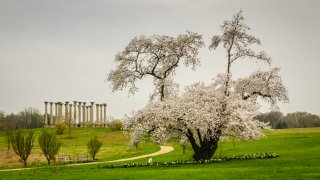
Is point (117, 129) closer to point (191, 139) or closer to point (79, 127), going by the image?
point (79, 127)

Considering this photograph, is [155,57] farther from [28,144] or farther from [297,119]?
[297,119]

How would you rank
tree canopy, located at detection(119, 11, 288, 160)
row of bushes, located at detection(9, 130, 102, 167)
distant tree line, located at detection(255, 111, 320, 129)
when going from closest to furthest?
tree canopy, located at detection(119, 11, 288, 160), row of bushes, located at detection(9, 130, 102, 167), distant tree line, located at detection(255, 111, 320, 129)

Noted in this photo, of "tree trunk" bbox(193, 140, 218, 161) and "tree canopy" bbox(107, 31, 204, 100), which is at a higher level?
"tree canopy" bbox(107, 31, 204, 100)

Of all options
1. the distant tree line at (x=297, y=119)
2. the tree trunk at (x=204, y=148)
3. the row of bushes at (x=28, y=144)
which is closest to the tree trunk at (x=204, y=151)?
the tree trunk at (x=204, y=148)

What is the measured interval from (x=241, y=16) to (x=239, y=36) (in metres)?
1.95

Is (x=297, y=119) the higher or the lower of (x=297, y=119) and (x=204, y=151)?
the higher

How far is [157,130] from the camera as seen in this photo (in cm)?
3759

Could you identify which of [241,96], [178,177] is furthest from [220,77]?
[178,177]

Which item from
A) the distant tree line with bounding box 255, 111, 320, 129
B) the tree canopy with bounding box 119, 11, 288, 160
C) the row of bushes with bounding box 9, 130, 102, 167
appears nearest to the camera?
the tree canopy with bounding box 119, 11, 288, 160

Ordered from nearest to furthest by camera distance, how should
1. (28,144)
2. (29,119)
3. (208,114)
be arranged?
(208,114), (28,144), (29,119)

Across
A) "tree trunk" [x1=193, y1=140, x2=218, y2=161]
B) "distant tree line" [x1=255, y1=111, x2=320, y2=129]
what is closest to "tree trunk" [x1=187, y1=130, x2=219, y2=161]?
"tree trunk" [x1=193, y1=140, x2=218, y2=161]

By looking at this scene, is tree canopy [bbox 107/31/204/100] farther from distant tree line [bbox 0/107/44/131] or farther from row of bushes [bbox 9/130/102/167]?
distant tree line [bbox 0/107/44/131]

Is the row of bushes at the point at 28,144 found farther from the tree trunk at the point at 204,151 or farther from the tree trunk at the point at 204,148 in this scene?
the tree trunk at the point at 204,151

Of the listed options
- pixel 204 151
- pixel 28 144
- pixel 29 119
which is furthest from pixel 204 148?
pixel 29 119
